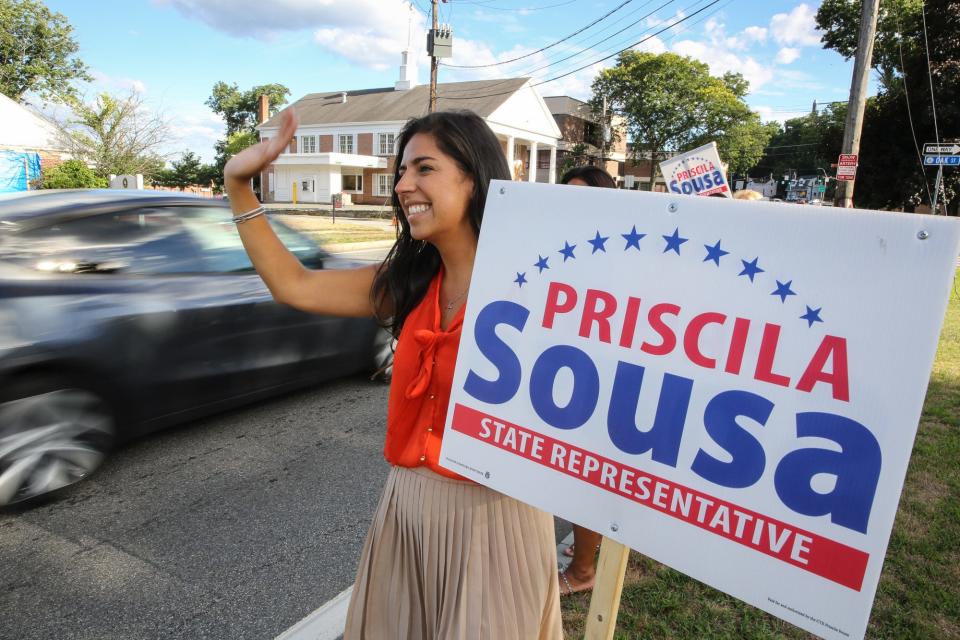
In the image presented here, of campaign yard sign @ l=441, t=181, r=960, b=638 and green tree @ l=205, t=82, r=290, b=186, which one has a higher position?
green tree @ l=205, t=82, r=290, b=186

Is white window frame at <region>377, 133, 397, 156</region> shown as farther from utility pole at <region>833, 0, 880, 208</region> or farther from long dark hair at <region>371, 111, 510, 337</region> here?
long dark hair at <region>371, 111, 510, 337</region>

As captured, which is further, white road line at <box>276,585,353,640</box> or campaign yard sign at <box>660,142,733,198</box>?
campaign yard sign at <box>660,142,733,198</box>

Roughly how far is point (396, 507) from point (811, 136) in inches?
3723

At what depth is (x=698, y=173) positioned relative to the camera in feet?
24.4

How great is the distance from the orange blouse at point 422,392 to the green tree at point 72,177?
89.1 ft

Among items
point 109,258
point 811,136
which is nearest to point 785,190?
point 811,136

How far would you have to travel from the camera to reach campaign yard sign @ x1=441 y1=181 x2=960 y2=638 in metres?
1.01

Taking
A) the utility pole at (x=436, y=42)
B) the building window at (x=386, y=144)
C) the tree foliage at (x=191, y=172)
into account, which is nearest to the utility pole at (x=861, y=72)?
the utility pole at (x=436, y=42)

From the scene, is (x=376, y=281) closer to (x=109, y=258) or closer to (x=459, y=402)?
(x=459, y=402)

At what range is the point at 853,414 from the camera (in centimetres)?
102

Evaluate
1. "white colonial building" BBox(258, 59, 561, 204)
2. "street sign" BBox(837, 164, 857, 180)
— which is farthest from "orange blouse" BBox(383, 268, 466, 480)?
"white colonial building" BBox(258, 59, 561, 204)

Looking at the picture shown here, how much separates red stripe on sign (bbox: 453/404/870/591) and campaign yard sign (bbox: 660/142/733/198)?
6.44 m

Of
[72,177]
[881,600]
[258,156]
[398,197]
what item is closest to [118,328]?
[258,156]

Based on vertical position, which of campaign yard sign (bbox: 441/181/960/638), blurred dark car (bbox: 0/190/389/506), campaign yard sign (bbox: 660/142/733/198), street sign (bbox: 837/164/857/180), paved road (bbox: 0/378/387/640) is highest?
street sign (bbox: 837/164/857/180)
